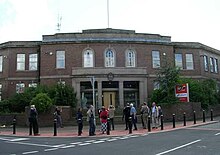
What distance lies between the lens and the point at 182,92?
2625 cm

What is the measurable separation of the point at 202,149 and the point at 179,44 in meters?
28.9

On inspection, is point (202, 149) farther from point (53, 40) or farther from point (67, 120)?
point (53, 40)

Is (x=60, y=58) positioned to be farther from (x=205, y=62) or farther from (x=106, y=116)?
(x=205, y=62)

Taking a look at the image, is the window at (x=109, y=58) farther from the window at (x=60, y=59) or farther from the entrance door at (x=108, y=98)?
the window at (x=60, y=59)

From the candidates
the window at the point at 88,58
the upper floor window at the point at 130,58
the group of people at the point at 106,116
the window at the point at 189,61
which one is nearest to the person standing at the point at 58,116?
the group of people at the point at 106,116

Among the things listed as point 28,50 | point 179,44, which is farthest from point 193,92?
point 28,50

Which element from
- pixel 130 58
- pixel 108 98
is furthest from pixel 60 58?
pixel 130 58

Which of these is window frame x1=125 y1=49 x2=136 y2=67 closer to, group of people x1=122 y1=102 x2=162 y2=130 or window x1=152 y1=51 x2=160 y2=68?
window x1=152 y1=51 x2=160 y2=68

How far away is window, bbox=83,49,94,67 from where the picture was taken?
110 feet

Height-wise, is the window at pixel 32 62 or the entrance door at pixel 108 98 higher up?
the window at pixel 32 62

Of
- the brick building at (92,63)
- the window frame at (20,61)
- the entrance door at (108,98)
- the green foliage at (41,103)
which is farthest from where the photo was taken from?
the window frame at (20,61)

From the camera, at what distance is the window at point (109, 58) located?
33.6m

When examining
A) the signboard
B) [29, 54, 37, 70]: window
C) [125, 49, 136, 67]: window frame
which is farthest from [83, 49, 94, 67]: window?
the signboard

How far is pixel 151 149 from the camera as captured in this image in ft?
34.7
